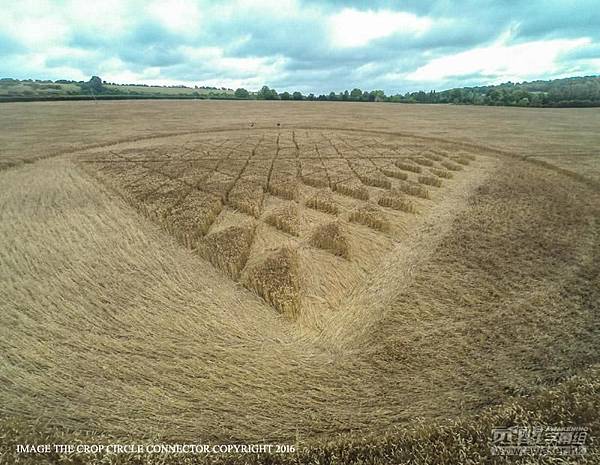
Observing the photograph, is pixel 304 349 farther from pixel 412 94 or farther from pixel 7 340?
pixel 412 94

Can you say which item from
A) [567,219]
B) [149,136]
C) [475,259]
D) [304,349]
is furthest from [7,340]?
[149,136]

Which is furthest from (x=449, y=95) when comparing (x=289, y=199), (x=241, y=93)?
(x=289, y=199)

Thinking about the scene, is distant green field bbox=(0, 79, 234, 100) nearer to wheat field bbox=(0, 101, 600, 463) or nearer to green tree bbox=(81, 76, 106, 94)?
green tree bbox=(81, 76, 106, 94)

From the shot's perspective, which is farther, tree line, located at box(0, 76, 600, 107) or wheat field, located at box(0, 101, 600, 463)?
tree line, located at box(0, 76, 600, 107)

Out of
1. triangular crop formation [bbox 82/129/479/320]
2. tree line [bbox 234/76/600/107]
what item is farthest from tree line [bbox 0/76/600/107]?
triangular crop formation [bbox 82/129/479/320]

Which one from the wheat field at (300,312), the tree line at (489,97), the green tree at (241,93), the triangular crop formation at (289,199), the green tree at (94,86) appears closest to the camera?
the wheat field at (300,312)

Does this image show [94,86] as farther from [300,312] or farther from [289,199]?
[300,312]

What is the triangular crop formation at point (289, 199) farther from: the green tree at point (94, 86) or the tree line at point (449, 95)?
the green tree at point (94, 86)

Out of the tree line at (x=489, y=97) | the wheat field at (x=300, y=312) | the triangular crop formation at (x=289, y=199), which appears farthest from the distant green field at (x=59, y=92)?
the wheat field at (x=300, y=312)
